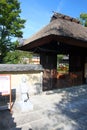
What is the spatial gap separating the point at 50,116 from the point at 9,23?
14907 mm

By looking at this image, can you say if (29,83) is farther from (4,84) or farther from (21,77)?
(4,84)

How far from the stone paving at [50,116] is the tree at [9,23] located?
1207cm

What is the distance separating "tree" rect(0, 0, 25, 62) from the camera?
700 inches

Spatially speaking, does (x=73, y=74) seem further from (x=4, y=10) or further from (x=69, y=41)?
(x=4, y=10)

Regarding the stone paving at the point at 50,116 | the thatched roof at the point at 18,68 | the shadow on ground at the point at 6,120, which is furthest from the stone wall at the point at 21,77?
the shadow on ground at the point at 6,120

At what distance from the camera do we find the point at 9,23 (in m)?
18.3

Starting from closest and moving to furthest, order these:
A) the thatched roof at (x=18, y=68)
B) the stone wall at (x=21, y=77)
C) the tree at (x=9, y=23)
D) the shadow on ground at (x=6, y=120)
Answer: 1. the shadow on ground at (x=6, y=120)
2. the thatched roof at (x=18, y=68)
3. the stone wall at (x=21, y=77)
4. the tree at (x=9, y=23)

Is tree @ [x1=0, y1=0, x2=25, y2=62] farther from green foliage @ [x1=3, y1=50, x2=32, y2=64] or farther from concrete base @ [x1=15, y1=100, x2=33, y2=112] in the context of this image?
concrete base @ [x1=15, y1=100, x2=33, y2=112]

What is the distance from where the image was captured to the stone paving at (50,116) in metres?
4.83

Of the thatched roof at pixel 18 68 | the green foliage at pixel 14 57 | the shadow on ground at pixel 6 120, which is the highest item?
the green foliage at pixel 14 57

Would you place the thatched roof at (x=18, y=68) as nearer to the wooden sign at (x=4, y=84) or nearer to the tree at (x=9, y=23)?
the wooden sign at (x=4, y=84)

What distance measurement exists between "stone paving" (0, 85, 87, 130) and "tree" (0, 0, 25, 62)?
12.1 meters

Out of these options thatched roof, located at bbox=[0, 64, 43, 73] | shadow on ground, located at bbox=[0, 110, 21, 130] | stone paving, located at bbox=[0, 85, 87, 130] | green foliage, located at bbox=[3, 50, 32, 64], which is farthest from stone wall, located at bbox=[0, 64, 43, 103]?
green foliage, located at bbox=[3, 50, 32, 64]

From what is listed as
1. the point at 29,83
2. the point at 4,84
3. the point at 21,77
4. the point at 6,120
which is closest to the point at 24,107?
the point at 6,120
